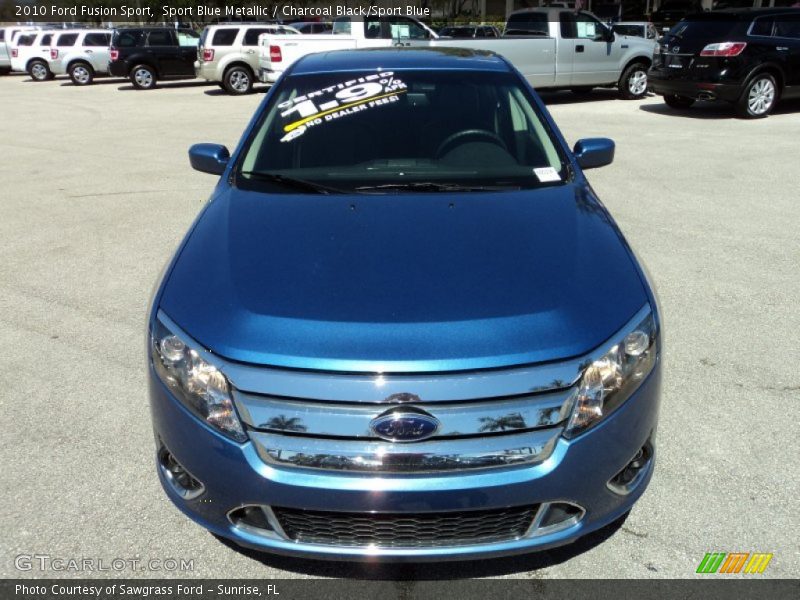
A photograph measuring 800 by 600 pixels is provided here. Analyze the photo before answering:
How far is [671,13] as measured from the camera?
34.0 metres

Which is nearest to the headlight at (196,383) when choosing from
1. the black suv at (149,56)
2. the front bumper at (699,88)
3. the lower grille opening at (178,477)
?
the lower grille opening at (178,477)

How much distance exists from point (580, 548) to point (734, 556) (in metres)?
0.55

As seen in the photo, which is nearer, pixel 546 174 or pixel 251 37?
pixel 546 174

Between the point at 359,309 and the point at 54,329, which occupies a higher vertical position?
the point at 359,309

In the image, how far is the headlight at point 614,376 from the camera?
2.15 m

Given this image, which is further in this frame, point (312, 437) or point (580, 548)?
point (580, 548)

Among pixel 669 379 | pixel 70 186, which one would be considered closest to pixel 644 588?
pixel 669 379

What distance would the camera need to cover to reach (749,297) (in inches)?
189

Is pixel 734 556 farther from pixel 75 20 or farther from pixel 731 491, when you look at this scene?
pixel 75 20

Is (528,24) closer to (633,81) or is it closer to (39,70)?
(633,81)

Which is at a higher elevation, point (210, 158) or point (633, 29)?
point (633, 29)

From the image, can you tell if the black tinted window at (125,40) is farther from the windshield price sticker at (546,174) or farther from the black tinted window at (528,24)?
the windshield price sticker at (546,174)

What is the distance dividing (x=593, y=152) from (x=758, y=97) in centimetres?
1035

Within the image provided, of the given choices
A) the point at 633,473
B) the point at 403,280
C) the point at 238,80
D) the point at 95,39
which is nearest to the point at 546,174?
the point at 403,280
